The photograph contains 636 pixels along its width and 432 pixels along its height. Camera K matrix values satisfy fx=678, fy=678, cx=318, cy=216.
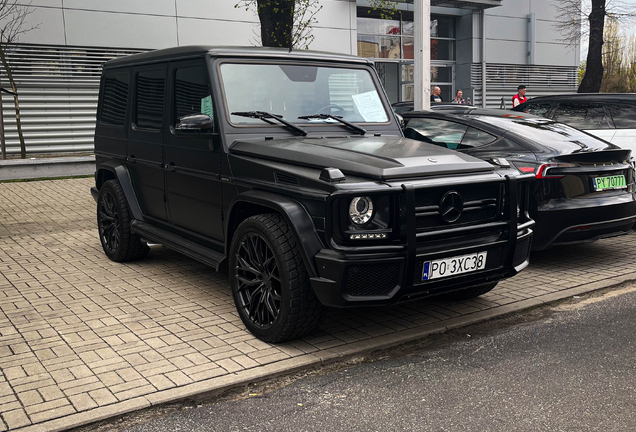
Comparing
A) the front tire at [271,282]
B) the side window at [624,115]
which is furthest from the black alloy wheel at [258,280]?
the side window at [624,115]

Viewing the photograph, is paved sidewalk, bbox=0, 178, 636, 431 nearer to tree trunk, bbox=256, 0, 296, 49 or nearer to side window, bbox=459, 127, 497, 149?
side window, bbox=459, 127, 497, 149

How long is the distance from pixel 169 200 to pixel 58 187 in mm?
Answer: 8172

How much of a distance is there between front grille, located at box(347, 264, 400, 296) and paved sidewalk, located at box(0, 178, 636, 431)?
1.77 ft

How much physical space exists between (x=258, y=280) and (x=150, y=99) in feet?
8.35

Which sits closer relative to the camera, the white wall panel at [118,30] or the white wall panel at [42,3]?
the white wall panel at [42,3]

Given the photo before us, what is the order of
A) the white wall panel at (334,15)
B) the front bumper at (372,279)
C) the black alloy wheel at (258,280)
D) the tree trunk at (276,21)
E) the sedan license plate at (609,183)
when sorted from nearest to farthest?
the front bumper at (372,279)
the black alloy wheel at (258,280)
the sedan license plate at (609,183)
the tree trunk at (276,21)
the white wall panel at (334,15)

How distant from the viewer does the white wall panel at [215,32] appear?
18.6 metres

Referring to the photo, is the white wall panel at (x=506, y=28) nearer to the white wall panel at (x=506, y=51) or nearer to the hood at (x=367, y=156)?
the white wall panel at (x=506, y=51)

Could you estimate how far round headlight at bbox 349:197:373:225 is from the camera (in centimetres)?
411

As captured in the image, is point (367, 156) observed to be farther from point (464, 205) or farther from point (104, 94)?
point (104, 94)

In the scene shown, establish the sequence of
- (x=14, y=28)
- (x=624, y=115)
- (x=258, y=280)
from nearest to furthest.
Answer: (x=258, y=280)
(x=624, y=115)
(x=14, y=28)

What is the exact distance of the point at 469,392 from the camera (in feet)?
12.6

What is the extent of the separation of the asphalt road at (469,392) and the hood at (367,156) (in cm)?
120

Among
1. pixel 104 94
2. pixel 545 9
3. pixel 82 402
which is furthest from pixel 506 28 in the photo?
pixel 82 402
